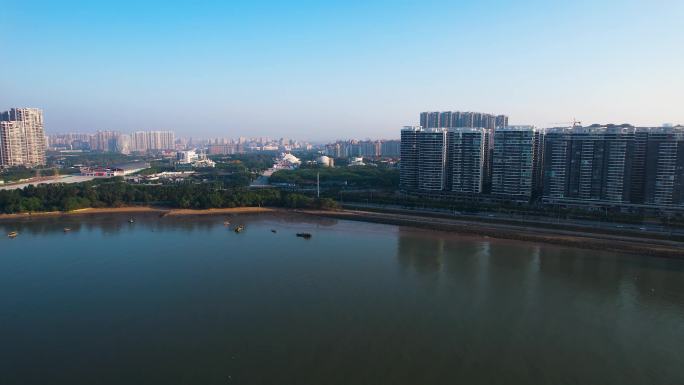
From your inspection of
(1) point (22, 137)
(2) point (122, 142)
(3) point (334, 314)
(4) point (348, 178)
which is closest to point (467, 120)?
(4) point (348, 178)

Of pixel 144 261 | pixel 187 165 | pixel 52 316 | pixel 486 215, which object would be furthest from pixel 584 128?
pixel 187 165

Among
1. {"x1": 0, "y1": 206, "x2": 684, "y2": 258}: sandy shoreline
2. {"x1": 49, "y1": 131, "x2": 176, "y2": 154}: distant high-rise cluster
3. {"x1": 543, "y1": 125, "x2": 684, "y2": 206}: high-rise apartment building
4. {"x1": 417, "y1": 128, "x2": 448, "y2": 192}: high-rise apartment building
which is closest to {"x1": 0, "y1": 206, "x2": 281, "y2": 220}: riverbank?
{"x1": 0, "y1": 206, "x2": 684, "y2": 258}: sandy shoreline

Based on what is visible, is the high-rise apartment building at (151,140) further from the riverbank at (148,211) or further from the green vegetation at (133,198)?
the riverbank at (148,211)

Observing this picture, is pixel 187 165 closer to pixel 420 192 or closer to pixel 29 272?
pixel 420 192

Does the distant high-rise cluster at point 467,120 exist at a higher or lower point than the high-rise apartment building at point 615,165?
higher

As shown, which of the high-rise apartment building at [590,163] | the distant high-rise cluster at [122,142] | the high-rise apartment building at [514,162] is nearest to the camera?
the high-rise apartment building at [590,163]

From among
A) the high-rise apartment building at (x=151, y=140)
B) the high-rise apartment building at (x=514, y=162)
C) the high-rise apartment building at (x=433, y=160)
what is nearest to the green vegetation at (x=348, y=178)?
the high-rise apartment building at (x=433, y=160)
